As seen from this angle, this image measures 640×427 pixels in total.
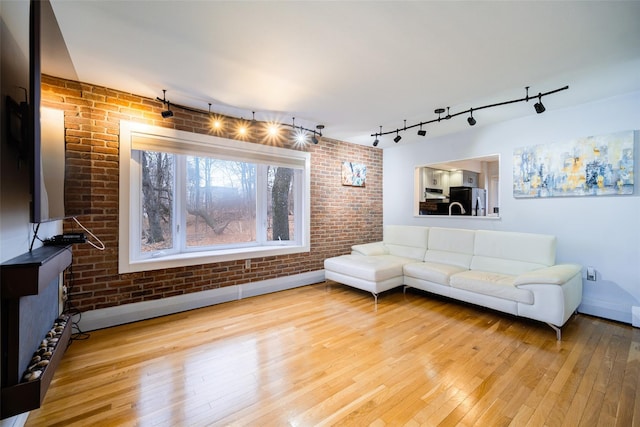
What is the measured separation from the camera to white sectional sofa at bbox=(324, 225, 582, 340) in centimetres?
276

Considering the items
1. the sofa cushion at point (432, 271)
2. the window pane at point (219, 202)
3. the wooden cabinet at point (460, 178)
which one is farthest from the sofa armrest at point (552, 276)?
the window pane at point (219, 202)

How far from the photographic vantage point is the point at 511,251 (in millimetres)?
3559

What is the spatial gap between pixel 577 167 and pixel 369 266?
9.14 feet

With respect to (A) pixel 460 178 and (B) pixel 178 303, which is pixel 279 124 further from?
(A) pixel 460 178

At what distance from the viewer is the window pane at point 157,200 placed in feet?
10.7

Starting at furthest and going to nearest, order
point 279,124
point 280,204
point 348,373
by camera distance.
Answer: point 280,204, point 279,124, point 348,373

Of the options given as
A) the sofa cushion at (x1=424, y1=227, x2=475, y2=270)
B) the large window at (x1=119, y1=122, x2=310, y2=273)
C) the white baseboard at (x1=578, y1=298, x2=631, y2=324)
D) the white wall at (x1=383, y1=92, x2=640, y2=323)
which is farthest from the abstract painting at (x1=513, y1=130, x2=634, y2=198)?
the large window at (x1=119, y1=122, x2=310, y2=273)

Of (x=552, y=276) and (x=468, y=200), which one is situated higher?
(x=468, y=200)

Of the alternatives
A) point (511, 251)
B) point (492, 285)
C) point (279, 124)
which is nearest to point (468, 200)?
point (511, 251)

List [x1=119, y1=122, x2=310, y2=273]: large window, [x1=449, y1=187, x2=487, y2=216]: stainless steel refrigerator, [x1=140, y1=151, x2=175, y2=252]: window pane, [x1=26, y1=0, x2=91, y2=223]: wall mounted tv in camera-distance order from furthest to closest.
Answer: [x1=449, y1=187, x2=487, y2=216]: stainless steel refrigerator, [x1=140, y1=151, x2=175, y2=252]: window pane, [x1=119, y1=122, x2=310, y2=273]: large window, [x1=26, y1=0, x2=91, y2=223]: wall mounted tv

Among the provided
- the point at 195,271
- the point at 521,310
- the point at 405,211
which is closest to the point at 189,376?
the point at 195,271

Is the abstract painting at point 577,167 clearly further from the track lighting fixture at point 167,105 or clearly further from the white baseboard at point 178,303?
the track lighting fixture at point 167,105

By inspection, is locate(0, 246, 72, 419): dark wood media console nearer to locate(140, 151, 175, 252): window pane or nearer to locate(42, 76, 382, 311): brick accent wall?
locate(42, 76, 382, 311): brick accent wall

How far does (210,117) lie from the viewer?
11.6 ft
